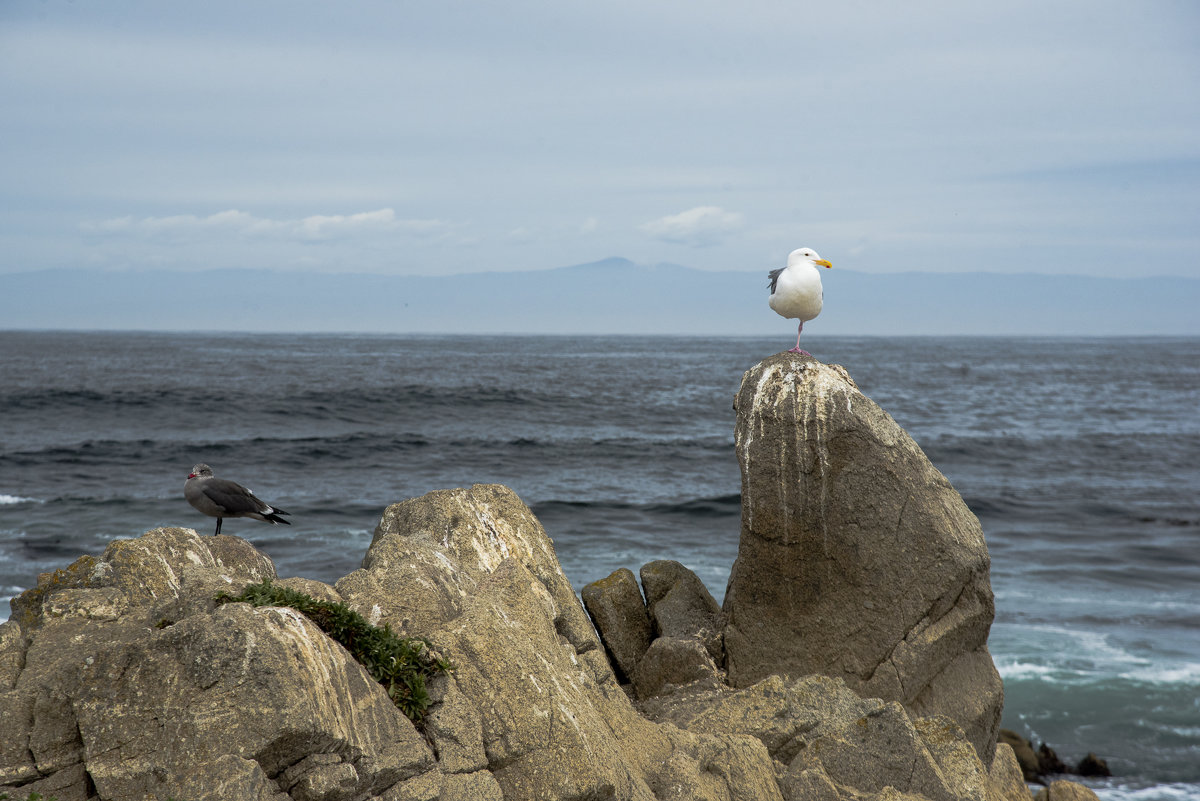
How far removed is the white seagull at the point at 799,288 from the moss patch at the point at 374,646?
748cm

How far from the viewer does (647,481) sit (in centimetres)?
3953

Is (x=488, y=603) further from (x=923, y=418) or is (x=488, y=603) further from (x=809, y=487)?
(x=923, y=418)

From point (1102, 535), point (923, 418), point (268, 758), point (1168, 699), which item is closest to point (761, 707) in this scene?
point (268, 758)

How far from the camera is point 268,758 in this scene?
610 centimetres

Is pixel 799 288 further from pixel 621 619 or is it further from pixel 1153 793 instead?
pixel 1153 793

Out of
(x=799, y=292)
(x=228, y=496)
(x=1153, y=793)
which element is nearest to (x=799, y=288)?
(x=799, y=292)

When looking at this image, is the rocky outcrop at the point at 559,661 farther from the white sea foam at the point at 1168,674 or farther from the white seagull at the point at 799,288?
the white sea foam at the point at 1168,674

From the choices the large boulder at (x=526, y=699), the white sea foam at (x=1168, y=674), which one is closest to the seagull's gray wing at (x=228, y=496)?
the large boulder at (x=526, y=699)

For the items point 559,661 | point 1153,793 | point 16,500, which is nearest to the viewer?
point 559,661

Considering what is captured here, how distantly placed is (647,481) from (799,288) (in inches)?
1069

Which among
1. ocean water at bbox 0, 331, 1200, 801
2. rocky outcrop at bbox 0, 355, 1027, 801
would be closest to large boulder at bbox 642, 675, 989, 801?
rocky outcrop at bbox 0, 355, 1027, 801

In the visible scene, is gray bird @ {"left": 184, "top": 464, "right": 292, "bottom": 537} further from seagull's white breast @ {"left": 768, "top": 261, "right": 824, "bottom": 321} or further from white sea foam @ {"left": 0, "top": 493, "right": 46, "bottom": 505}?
white sea foam @ {"left": 0, "top": 493, "right": 46, "bottom": 505}

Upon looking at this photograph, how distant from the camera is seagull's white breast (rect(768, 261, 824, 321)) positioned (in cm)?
1287

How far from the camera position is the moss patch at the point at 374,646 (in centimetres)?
706
